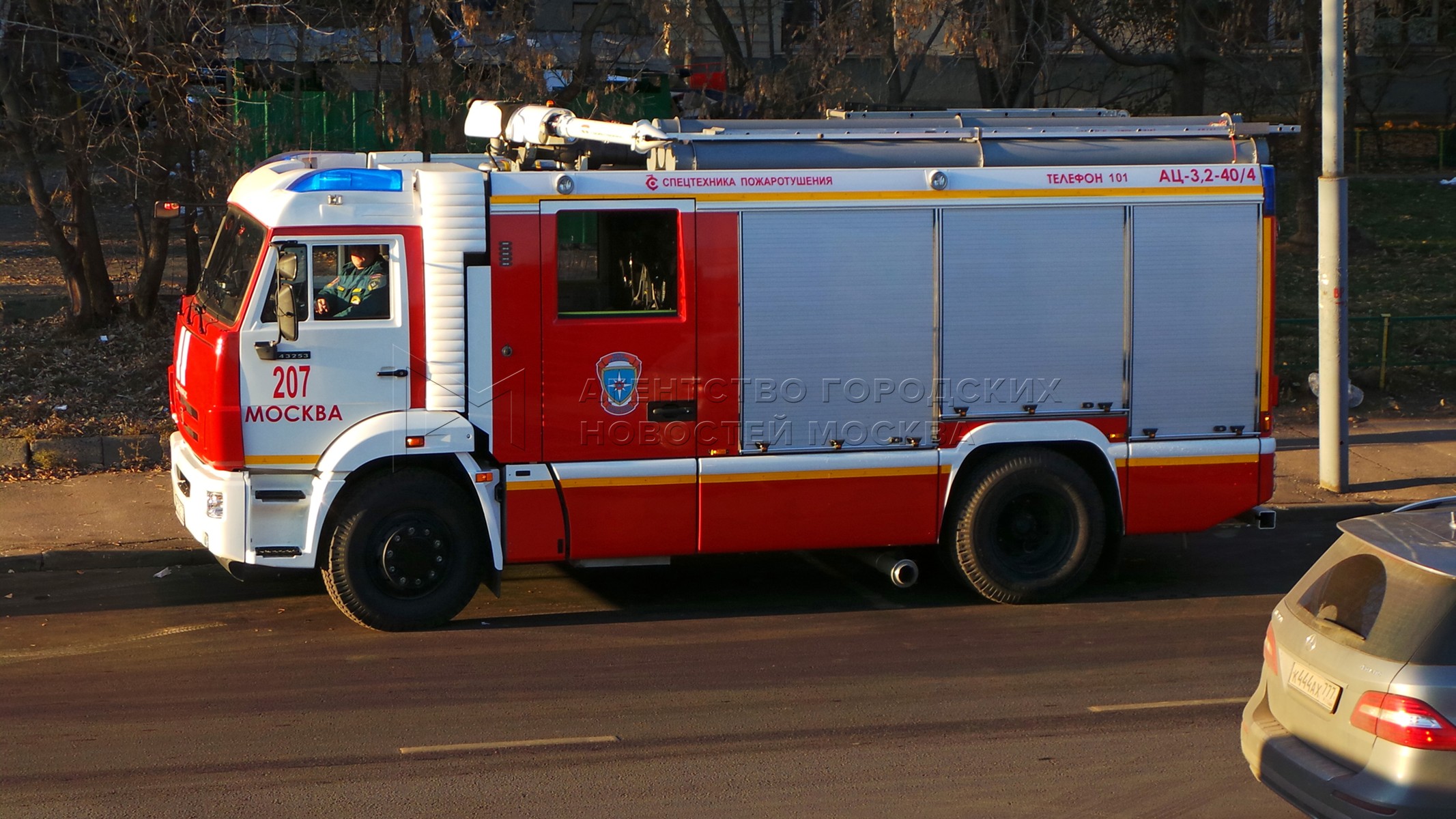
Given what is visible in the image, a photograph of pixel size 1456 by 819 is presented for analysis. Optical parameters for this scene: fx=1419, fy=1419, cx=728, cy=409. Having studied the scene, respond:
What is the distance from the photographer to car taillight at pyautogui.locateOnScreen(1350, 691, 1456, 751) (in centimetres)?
466

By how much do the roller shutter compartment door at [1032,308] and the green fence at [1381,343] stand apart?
7140 mm

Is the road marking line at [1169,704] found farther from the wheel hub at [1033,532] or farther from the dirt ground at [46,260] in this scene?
the dirt ground at [46,260]

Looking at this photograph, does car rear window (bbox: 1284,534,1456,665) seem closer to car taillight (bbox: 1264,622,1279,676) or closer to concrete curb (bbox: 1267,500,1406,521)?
car taillight (bbox: 1264,622,1279,676)

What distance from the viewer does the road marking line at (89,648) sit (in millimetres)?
7996

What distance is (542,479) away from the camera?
28.2 feet

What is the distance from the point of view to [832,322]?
8.78 metres

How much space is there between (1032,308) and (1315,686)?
163 inches

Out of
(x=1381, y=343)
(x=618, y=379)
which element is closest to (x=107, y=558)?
(x=618, y=379)

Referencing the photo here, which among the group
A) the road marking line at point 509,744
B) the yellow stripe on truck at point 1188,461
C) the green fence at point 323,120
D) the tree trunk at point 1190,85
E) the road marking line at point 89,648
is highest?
the tree trunk at point 1190,85

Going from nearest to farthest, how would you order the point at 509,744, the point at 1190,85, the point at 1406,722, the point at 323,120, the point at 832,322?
1. the point at 1406,722
2. the point at 509,744
3. the point at 832,322
4. the point at 323,120
5. the point at 1190,85

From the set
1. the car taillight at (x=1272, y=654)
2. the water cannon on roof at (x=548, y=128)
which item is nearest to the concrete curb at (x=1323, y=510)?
the water cannon on roof at (x=548, y=128)

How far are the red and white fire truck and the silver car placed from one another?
141 inches

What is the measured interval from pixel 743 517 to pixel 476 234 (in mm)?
2384

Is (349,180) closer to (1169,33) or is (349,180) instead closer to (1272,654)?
(1272,654)
